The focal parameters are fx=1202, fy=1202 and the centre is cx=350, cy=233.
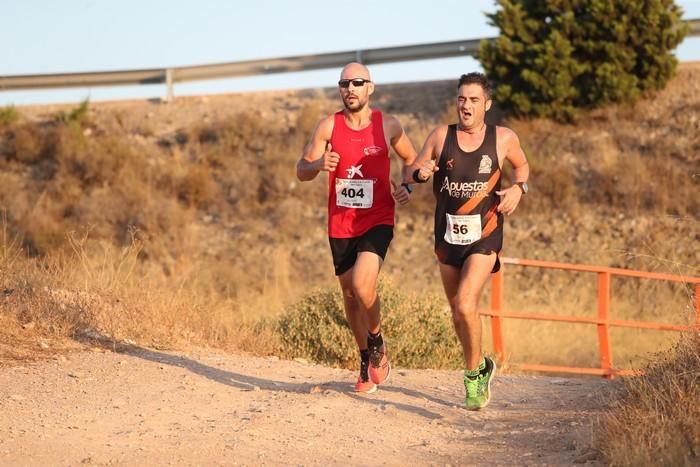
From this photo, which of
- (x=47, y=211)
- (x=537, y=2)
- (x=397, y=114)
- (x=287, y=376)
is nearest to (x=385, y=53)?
(x=397, y=114)

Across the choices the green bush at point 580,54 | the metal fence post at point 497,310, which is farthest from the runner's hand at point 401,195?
the green bush at point 580,54

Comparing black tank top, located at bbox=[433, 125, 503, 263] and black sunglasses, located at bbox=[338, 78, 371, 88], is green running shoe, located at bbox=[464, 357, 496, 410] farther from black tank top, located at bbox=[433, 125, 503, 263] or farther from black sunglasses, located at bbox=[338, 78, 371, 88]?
black sunglasses, located at bbox=[338, 78, 371, 88]

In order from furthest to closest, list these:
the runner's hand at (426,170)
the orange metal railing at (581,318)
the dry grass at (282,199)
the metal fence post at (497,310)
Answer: the dry grass at (282,199) → the metal fence post at (497,310) → the orange metal railing at (581,318) → the runner's hand at (426,170)

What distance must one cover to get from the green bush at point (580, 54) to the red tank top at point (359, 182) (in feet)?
53.4

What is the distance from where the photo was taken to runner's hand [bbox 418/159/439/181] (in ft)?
26.6

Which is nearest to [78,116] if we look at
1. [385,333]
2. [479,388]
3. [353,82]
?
[385,333]

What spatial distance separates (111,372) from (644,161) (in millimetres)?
16518

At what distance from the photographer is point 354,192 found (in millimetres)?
8656

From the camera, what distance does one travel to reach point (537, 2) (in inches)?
1011

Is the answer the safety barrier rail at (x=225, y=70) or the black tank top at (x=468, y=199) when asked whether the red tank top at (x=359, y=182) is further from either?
the safety barrier rail at (x=225, y=70)

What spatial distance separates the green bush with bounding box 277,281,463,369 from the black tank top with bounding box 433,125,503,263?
155 inches

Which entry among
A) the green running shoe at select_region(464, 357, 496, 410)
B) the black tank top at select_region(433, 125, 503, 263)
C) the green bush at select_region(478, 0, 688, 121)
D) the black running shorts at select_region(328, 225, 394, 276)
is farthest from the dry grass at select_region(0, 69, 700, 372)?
the black tank top at select_region(433, 125, 503, 263)

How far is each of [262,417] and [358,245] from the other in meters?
1.46

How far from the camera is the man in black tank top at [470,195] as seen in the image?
8.30 metres
